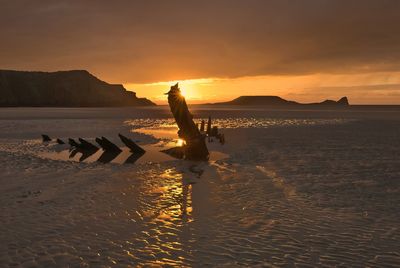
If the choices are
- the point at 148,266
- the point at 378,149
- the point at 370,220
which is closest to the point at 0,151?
the point at 148,266

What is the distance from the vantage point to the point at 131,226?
374 inches

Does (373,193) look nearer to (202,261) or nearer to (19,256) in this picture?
(202,261)

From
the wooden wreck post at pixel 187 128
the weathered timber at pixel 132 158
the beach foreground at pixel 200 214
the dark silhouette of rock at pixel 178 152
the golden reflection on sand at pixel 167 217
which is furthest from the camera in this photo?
the dark silhouette of rock at pixel 178 152

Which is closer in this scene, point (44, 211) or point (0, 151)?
point (44, 211)

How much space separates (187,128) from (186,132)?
0.28 metres

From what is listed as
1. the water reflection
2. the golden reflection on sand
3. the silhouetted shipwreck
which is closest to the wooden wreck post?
the silhouetted shipwreck

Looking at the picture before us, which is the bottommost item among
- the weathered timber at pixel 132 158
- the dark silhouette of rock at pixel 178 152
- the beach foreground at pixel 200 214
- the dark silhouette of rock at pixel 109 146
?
the beach foreground at pixel 200 214

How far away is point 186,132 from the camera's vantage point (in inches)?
899

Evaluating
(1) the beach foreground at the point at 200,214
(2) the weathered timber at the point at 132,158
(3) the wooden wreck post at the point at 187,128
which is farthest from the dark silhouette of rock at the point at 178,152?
(1) the beach foreground at the point at 200,214

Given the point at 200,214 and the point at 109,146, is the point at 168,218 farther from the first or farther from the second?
the point at 109,146

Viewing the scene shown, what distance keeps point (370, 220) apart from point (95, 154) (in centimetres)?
1777

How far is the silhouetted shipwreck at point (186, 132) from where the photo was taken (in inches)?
854

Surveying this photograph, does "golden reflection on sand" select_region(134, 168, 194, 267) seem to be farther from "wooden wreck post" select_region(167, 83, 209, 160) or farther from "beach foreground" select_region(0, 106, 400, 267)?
"wooden wreck post" select_region(167, 83, 209, 160)

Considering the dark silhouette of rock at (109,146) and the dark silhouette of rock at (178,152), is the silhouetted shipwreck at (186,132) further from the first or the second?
the dark silhouette of rock at (109,146)
